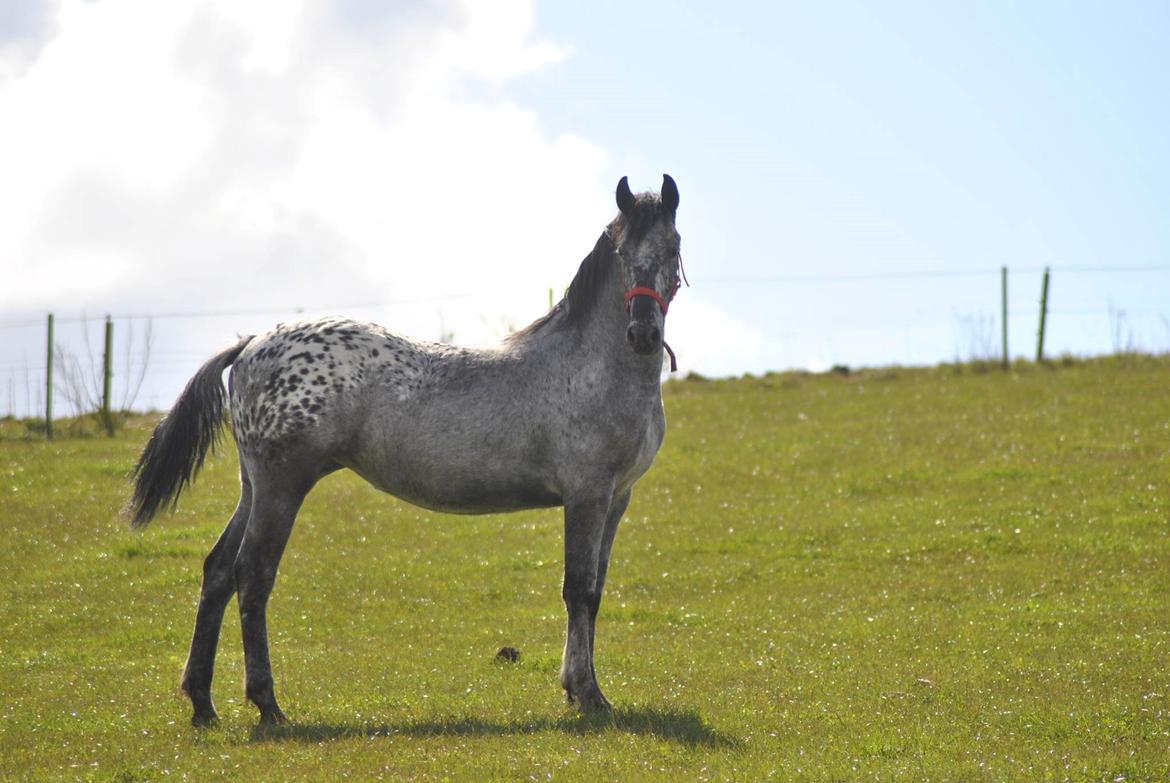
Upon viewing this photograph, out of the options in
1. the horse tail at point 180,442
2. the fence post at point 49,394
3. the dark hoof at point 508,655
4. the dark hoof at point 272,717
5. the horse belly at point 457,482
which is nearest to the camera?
the dark hoof at point 272,717

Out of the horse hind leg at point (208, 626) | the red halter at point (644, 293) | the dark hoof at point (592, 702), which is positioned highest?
the red halter at point (644, 293)

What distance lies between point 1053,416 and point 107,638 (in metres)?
18.7

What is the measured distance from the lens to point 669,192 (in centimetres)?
889

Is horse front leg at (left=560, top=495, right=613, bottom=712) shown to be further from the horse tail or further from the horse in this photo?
the horse tail

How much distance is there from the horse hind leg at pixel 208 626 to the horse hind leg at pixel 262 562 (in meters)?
0.23

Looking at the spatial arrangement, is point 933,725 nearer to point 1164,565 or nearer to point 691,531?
point 1164,565

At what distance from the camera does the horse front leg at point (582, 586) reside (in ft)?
29.3

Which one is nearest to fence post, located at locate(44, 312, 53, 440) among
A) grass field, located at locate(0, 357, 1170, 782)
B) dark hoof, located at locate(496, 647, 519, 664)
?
grass field, located at locate(0, 357, 1170, 782)

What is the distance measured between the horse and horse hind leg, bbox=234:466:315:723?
0.04 ft

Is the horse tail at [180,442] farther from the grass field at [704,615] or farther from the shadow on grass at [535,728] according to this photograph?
the shadow on grass at [535,728]

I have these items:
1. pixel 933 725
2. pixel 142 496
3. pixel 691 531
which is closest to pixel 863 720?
pixel 933 725

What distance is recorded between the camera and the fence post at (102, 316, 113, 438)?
89.5 ft

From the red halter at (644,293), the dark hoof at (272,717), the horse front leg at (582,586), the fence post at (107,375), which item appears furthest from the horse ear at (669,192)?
the fence post at (107,375)

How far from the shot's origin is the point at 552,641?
12984 millimetres
